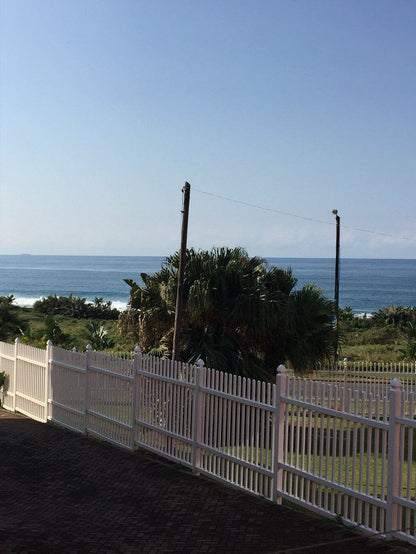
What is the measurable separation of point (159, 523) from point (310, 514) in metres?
1.81

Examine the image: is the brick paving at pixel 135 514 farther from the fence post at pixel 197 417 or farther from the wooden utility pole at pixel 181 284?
the wooden utility pole at pixel 181 284

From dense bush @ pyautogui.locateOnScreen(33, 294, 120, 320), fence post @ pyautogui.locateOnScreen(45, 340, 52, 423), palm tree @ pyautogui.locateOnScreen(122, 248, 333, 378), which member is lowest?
dense bush @ pyautogui.locateOnScreen(33, 294, 120, 320)

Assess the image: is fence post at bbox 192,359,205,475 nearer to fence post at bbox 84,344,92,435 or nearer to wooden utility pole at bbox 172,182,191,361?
fence post at bbox 84,344,92,435

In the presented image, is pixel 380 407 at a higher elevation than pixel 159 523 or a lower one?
higher

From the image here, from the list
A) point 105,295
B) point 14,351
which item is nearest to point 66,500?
point 14,351

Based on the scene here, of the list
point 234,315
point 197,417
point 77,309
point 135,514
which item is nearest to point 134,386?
point 197,417

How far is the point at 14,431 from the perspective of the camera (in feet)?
48.0

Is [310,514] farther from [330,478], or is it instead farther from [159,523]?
[159,523]

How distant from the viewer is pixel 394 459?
733 centimetres

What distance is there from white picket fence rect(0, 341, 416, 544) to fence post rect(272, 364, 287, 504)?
0.04 feet

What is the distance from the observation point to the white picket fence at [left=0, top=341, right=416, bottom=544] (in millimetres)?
7508

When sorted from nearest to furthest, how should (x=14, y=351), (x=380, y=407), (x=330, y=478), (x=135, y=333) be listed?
(x=380, y=407) < (x=330, y=478) < (x=14, y=351) < (x=135, y=333)

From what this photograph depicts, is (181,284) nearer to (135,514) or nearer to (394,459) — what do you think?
(135,514)

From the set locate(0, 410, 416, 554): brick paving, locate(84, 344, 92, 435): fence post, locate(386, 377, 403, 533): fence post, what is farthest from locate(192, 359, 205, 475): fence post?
locate(386, 377, 403, 533): fence post
